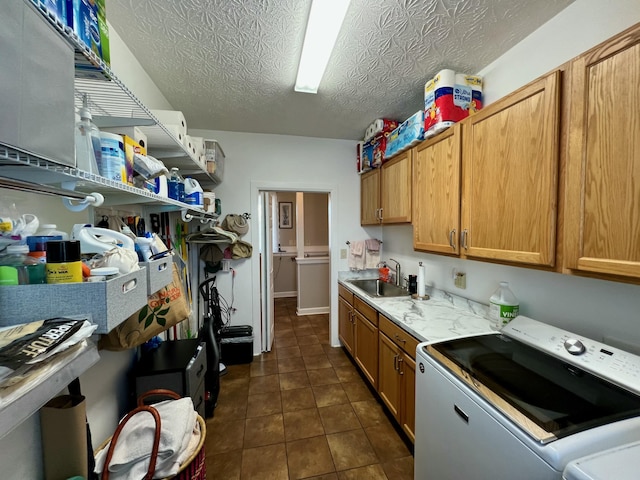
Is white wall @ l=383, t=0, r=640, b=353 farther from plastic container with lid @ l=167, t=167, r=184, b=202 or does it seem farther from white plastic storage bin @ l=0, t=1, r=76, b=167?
plastic container with lid @ l=167, t=167, r=184, b=202

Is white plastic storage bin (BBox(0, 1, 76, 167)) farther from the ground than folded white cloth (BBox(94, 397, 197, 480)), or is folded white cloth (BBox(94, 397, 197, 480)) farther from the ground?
white plastic storage bin (BBox(0, 1, 76, 167))

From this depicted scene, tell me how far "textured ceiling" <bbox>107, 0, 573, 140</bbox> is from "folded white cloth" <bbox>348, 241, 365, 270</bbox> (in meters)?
1.49

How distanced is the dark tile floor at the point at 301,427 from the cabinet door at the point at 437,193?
1.40 metres

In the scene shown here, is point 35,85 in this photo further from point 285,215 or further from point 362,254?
point 285,215

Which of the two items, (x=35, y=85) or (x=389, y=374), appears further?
(x=389, y=374)

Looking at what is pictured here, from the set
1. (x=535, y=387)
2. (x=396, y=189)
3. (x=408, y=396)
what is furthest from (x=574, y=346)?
(x=396, y=189)

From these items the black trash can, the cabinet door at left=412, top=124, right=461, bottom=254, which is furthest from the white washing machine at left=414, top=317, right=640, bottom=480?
the black trash can

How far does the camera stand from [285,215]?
5.30m

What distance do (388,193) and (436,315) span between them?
1211mm

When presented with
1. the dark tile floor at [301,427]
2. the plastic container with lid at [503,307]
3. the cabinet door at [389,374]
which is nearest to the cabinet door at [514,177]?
the plastic container with lid at [503,307]

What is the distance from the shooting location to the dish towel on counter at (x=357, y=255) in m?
3.05

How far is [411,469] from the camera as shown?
1.56 meters

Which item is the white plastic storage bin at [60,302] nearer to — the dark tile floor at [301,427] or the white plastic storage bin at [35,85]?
the white plastic storage bin at [35,85]

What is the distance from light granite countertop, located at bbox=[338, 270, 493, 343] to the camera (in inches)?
59.1
